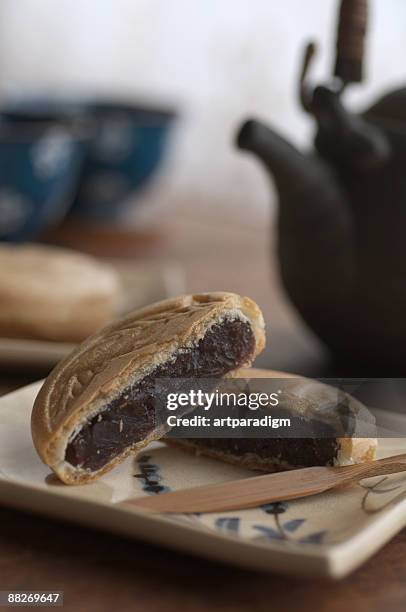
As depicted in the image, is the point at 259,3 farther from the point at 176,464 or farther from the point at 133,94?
the point at 176,464

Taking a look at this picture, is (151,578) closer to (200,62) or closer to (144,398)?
(144,398)

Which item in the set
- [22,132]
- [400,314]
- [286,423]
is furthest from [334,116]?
[22,132]

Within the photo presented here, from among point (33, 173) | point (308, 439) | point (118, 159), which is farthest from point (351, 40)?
point (118, 159)

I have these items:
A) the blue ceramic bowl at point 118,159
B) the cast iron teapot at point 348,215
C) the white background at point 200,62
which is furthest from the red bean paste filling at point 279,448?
the white background at point 200,62

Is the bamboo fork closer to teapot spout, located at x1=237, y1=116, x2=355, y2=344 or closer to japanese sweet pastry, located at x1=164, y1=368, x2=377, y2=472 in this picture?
japanese sweet pastry, located at x1=164, y1=368, x2=377, y2=472

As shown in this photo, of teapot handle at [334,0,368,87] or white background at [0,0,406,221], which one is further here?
white background at [0,0,406,221]

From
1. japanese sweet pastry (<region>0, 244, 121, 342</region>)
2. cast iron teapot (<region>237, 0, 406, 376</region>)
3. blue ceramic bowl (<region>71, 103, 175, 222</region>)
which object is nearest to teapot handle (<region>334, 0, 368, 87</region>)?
cast iron teapot (<region>237, 0, 406, 376</region>)
